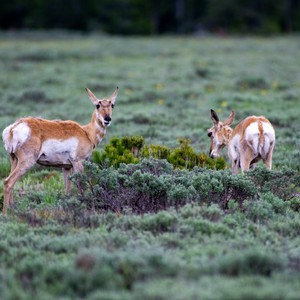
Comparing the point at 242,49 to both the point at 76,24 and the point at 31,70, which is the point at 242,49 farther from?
the point at 76,24

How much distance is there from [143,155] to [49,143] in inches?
80.3

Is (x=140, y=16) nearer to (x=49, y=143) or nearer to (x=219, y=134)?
(x=219, y=134)

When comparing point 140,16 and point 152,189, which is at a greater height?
point 140,16

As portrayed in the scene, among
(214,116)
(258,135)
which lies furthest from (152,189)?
(214,116)

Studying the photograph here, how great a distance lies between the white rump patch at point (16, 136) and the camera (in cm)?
947

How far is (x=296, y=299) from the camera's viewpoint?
216 inches

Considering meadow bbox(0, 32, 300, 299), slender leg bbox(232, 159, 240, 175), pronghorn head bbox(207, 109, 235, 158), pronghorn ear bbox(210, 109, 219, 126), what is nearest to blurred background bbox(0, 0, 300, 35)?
meadow bbox(0, 32, 300, 299)

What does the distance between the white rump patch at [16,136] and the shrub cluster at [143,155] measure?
61.3 inches

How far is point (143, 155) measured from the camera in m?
11.4

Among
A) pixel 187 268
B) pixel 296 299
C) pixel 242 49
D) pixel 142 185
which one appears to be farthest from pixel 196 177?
pixel 242 49

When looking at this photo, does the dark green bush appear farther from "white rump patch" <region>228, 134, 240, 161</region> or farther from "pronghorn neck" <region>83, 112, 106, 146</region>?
"pronghorn neck" <region>83, 112, 106, 146</region>

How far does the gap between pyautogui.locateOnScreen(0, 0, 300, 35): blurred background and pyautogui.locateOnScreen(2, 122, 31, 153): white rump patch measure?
2119 inches

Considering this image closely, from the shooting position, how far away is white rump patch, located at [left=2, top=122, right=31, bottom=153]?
947cm

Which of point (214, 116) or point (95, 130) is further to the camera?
point (214, 116)
